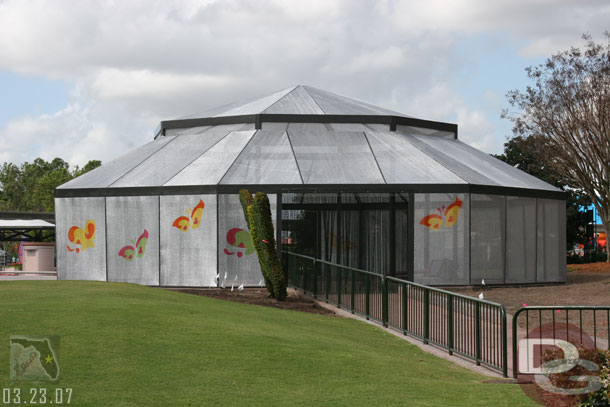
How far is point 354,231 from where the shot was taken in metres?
23.3

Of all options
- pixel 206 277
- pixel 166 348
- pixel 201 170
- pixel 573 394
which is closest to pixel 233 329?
pixel 166 348

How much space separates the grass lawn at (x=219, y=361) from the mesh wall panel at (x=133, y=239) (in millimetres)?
8474

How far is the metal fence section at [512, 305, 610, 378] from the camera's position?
9.94 meters

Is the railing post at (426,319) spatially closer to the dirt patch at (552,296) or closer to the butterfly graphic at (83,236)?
the dirt patch at (552,296)

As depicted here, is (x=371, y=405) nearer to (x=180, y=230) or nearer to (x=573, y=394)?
(x=573, y=394)

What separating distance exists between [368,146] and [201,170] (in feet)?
18.3

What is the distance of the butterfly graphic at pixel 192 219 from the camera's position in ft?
71.5

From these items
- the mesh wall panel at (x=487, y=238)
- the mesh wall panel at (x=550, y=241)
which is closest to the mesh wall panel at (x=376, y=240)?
the mesh wall panel at (x=487, y=238)

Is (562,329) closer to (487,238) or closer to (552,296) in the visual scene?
(552,296)

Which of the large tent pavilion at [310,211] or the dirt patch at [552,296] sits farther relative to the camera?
the large tent pavilion at [310,211]

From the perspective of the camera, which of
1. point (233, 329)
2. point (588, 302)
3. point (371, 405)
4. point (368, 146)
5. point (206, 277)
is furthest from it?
point (368, 146)

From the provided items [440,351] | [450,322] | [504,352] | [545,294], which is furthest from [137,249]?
[504,352]

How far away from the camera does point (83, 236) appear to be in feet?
76.5

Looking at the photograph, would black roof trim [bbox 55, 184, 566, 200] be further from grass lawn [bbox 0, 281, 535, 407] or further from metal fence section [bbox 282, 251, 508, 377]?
grass lawn [bbox 0, 281, 535, 407]
